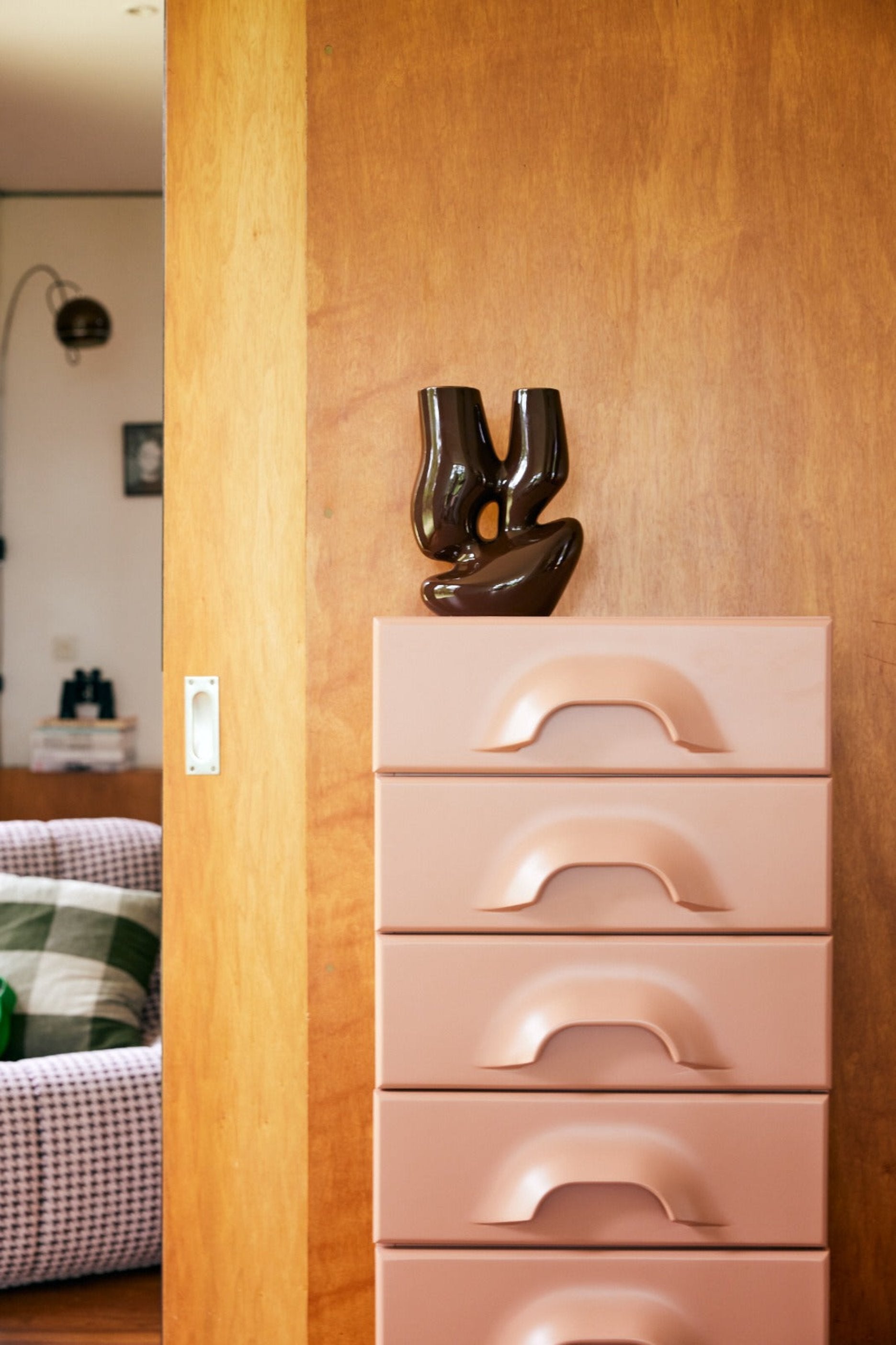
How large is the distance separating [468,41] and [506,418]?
1.58 ft

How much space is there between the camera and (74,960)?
7.89ft

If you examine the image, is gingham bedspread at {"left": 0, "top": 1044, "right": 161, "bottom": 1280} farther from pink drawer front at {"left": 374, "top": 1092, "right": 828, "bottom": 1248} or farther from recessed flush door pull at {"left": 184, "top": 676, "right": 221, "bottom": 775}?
pink drawer front at {"left": 374, "top": 1092, "right": 828, "bottom": 1248}

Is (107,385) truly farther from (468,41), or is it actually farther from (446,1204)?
(446,1204)

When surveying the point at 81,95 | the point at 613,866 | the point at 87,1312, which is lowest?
the point at 87,1312

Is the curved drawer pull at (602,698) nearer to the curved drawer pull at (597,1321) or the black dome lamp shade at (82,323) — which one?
the curved drawer pull at (597,1321)

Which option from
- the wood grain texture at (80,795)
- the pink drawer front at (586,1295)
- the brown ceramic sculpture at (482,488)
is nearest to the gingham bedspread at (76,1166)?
the pink drawer front at (586,1295)

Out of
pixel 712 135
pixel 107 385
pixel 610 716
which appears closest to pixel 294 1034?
pixel 610 716

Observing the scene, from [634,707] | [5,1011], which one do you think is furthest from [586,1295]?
[5,1011]

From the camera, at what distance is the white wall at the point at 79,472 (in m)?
4.41

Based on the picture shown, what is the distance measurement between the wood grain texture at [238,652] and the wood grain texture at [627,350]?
0.03 metres

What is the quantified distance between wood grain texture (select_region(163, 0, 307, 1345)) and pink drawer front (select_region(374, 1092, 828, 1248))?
37 cm

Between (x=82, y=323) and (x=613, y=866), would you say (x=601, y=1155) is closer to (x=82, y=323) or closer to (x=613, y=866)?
(x=613, y=866)

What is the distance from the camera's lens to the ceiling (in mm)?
3189

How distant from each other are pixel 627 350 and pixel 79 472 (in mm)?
3323
